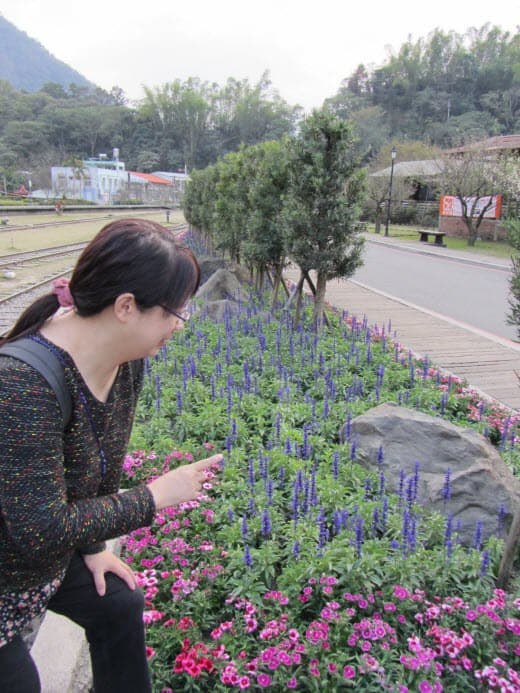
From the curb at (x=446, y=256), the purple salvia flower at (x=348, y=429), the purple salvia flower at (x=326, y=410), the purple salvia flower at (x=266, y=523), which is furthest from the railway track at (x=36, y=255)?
the purple salvia flower at (x=266, y=523)

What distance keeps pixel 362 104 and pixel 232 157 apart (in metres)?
73.8

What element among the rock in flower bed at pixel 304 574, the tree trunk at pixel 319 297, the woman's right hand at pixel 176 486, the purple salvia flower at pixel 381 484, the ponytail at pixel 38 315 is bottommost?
the rock in flower bed at pixel 304 574

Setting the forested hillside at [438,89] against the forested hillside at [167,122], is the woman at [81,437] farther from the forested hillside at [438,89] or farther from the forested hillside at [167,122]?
the forested hillside at [167,122]

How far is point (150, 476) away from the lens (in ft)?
11.5

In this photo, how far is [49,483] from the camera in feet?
4.17

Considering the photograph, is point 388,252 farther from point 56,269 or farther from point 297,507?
point 297,507

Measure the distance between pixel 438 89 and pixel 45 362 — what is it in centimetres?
8864

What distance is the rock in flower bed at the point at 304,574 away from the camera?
6.92 feet

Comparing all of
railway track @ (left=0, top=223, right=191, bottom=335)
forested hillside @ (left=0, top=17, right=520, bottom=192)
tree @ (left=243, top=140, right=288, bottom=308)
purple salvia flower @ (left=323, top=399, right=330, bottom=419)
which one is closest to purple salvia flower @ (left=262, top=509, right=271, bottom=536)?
purple salvia flower @ (left=323, top=399, right=330, bottom=419)

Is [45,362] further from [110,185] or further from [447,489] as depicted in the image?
[110,185]

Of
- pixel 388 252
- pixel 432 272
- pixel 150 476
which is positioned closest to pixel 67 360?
pixel 150 476

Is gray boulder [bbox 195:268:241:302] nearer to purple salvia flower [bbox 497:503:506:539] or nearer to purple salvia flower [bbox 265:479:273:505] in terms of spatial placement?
purple salvia flower [bbox 265:479:273:505]

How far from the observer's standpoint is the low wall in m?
29.3

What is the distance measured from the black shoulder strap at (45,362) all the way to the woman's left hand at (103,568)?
19.8 inches
